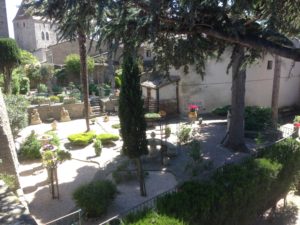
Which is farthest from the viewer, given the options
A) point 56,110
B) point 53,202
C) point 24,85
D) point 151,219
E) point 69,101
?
point 24,85

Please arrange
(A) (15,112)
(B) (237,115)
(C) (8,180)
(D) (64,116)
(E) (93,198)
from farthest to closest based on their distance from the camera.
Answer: (D) (64,116)
(A) (15,112)
(B) (237,115)
(E) (93,198)
(C) (8,180)

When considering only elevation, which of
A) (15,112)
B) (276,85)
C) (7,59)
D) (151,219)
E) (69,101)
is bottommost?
(151,219)

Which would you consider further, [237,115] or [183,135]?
[183,135]

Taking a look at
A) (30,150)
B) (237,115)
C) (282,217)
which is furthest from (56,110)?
(282,217)

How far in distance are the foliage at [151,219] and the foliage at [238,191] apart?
241mm

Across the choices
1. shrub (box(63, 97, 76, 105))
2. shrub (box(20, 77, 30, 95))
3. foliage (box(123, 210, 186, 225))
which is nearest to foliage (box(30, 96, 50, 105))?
shrub (box(63, 97, 76, 105))

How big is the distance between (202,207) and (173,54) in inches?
166

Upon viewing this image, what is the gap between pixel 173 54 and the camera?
8523mm

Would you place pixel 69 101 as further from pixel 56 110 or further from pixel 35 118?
pixel 35 118

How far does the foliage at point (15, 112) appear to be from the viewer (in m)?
16.4

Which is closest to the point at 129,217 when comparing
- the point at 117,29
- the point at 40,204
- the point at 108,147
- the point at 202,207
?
the point at 202,207

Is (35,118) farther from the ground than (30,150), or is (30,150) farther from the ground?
(35,118)

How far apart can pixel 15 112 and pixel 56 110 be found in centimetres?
927

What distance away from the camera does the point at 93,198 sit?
9.01 meters
